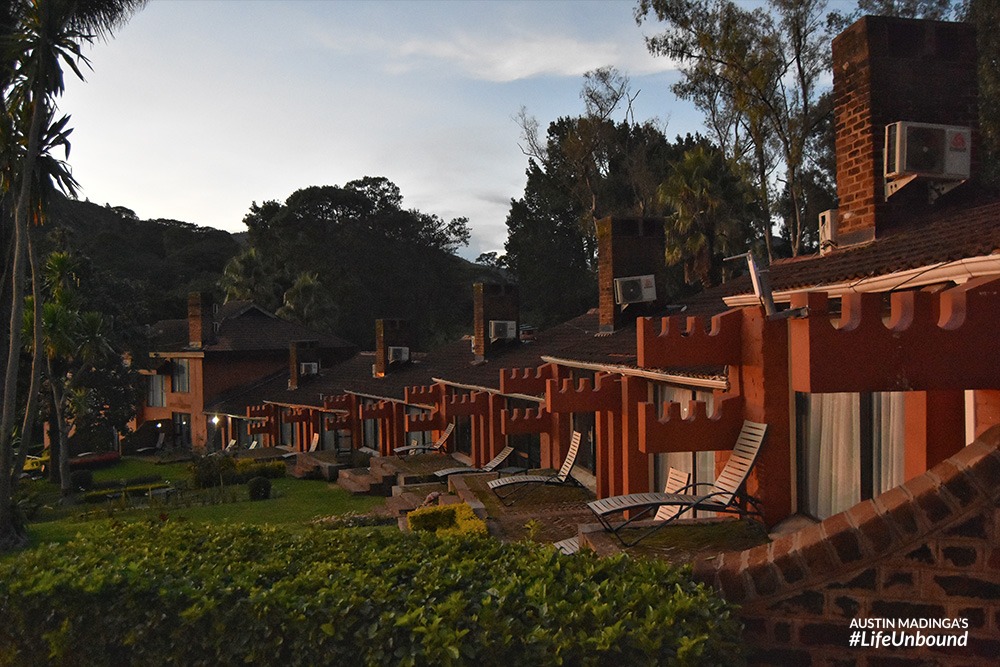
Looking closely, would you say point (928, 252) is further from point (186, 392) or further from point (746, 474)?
point (186, 392)

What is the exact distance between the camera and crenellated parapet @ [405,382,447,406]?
21969mm

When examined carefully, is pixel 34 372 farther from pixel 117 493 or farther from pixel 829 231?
pixel 829 231

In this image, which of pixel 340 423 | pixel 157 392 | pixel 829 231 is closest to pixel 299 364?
pixel 340 423

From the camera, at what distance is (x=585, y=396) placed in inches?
474

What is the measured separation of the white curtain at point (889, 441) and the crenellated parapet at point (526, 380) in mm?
9180

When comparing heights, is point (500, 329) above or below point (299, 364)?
above

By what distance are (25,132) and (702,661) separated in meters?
16.2

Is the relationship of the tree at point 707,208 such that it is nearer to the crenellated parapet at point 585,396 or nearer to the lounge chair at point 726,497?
the crenellated parapet at point 585,396

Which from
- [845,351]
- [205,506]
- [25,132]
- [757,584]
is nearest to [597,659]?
[757,584]

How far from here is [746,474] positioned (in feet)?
25.8

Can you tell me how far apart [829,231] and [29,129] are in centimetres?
1455

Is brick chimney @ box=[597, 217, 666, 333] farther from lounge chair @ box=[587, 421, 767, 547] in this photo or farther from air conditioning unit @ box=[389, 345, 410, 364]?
air conditioning unit @ box=[389, 345, 410, 364]

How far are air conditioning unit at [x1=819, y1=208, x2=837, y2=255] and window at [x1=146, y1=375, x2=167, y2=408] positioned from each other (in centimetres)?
4007

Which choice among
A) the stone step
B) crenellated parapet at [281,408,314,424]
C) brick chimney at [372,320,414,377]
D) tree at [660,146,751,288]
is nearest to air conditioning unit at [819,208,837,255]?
the stone step
